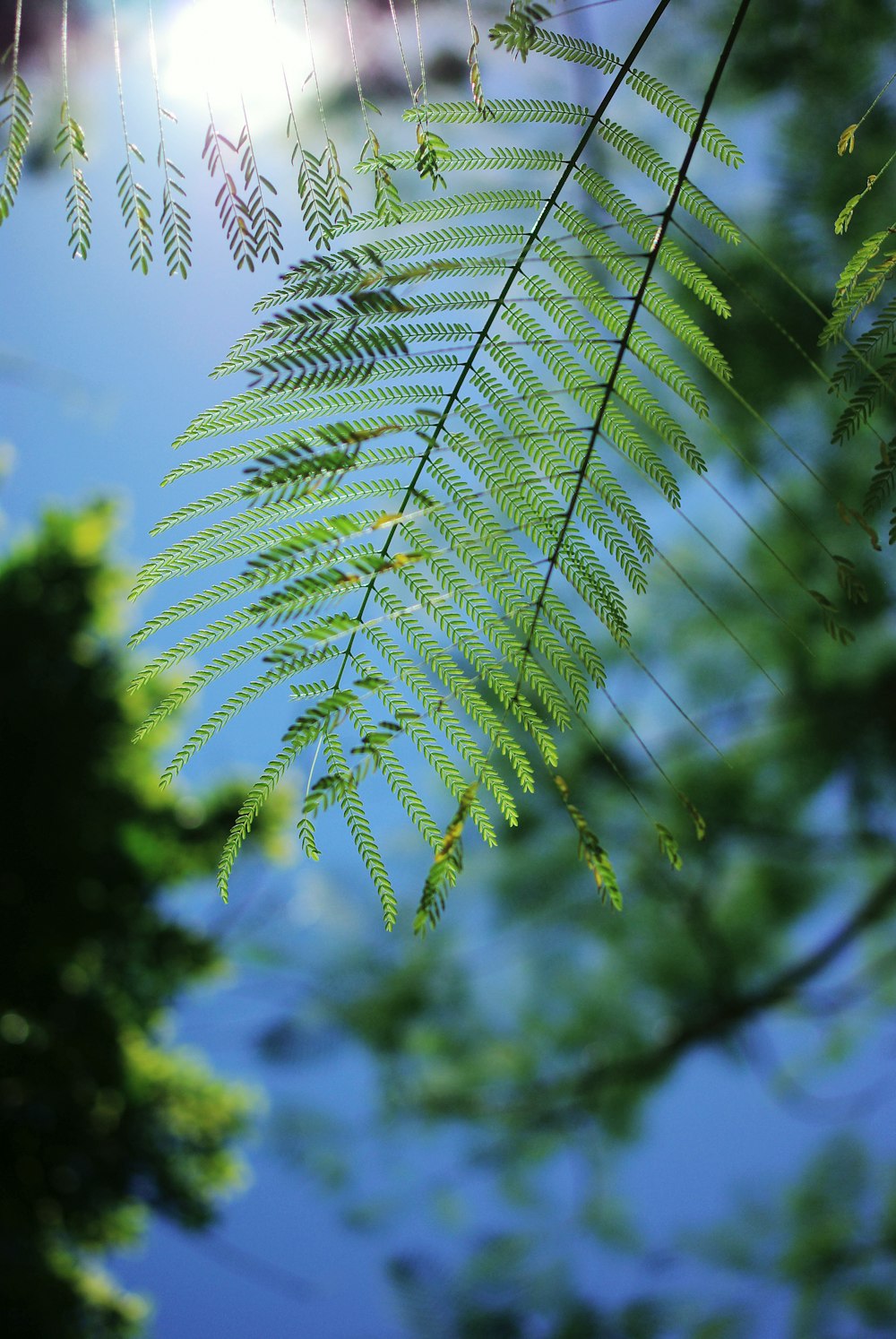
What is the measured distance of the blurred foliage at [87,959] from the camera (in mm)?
2721

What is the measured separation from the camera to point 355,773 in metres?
0.45

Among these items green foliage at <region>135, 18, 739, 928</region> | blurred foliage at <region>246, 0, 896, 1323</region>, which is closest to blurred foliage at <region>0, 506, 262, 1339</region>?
blurred foliage at <region>246, 0, 896, 1323</region>

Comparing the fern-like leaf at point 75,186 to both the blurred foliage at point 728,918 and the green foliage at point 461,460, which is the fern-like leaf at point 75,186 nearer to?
the green foliage at point 461,460

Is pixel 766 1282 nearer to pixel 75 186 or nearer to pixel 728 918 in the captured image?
pixel 728 918

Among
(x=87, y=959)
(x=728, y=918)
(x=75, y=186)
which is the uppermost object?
(x=728, y=918)

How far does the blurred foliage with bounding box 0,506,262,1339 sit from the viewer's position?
2.72m

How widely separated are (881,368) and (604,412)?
13cm

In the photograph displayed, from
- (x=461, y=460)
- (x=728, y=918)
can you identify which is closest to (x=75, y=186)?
(x=461, y=460)

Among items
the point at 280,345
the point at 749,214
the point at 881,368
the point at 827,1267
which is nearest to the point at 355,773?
the point at 280,345

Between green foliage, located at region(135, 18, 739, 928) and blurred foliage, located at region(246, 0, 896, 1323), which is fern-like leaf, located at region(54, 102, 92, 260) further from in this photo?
blurred foliage, located at region(246, 0, 896, 1323)

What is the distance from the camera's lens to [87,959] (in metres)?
2.96

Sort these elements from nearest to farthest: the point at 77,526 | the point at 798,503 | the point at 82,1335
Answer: the point at 798,503 → the point at 82,1335 → the point at 77,526

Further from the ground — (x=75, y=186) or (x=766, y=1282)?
(x=766, y=1282)

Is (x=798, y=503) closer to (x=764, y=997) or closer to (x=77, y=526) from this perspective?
(x=764, y=997)
